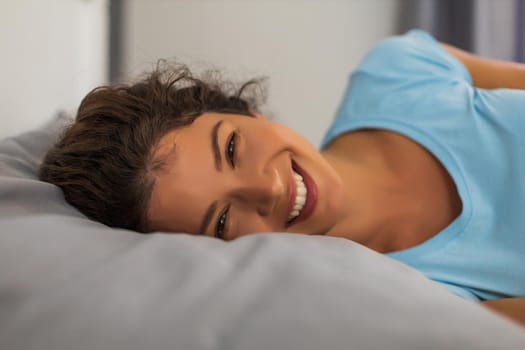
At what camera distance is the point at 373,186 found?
3.89 feet

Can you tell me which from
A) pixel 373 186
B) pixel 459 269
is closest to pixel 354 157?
pixel 373 186

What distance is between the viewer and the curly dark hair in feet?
2.94

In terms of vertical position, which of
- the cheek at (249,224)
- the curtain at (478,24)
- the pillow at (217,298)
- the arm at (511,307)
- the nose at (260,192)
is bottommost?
the arm at (511,307)

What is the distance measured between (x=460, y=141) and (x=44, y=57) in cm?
84


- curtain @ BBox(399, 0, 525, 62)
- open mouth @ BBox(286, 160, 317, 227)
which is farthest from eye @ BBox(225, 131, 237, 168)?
curtain @ BBox(399, 0, 525, 62)

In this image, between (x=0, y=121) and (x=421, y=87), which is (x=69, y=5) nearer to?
(x=0, y=121)

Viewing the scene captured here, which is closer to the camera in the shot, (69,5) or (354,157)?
(354,157)

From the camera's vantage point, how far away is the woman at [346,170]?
2.94 ft

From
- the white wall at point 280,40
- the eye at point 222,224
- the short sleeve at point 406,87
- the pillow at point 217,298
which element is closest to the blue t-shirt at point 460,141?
the short sleeve at point 406,87

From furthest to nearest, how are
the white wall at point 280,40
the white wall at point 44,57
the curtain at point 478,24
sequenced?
1. the white wall at point 280,40
2. the curtain at point 478,24
3. the white wall at point 44,57

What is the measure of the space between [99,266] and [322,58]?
1933 mm

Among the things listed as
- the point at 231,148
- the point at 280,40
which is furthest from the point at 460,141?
the point at 280,40

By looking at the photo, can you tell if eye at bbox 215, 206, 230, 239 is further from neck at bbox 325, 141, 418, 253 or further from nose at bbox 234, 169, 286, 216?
neck at bbox 325, 141, 418, 253

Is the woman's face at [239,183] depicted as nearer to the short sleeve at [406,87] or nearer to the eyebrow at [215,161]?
the eyebrow at [215,161]
